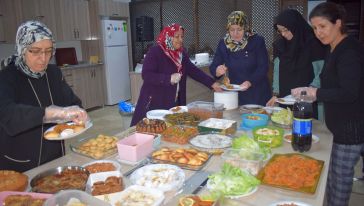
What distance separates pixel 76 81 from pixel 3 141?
4.22 metres

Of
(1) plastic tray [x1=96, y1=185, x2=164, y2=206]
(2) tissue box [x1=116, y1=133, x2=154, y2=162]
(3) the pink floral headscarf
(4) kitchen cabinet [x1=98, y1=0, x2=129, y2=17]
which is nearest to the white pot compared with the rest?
(3) the pink floral headscarf

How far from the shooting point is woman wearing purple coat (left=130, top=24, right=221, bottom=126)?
8.67 ft

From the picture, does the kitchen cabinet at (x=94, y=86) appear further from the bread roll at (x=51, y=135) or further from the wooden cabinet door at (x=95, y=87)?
the bread roll at (x=51, y=135)

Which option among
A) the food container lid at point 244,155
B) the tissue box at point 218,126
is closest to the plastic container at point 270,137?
the tissue box at point 218,126

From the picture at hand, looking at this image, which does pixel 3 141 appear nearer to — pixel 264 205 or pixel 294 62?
pixel 264 205

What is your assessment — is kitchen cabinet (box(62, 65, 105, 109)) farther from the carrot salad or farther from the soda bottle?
the carrot salad

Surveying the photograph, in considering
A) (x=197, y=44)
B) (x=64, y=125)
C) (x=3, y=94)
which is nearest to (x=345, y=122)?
(x=64, y=125)

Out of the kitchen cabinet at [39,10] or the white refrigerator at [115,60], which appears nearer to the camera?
the kitchen cabinet at [39,10]

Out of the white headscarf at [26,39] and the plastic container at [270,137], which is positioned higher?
the white headscarf at [26,39]

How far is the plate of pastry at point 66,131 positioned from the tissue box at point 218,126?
2.30ft

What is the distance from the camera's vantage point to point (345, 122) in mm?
1856

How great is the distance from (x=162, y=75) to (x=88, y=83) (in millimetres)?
3749

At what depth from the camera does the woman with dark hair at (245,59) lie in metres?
2.78

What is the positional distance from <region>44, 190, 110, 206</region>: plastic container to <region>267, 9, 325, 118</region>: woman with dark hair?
71.8 inches
